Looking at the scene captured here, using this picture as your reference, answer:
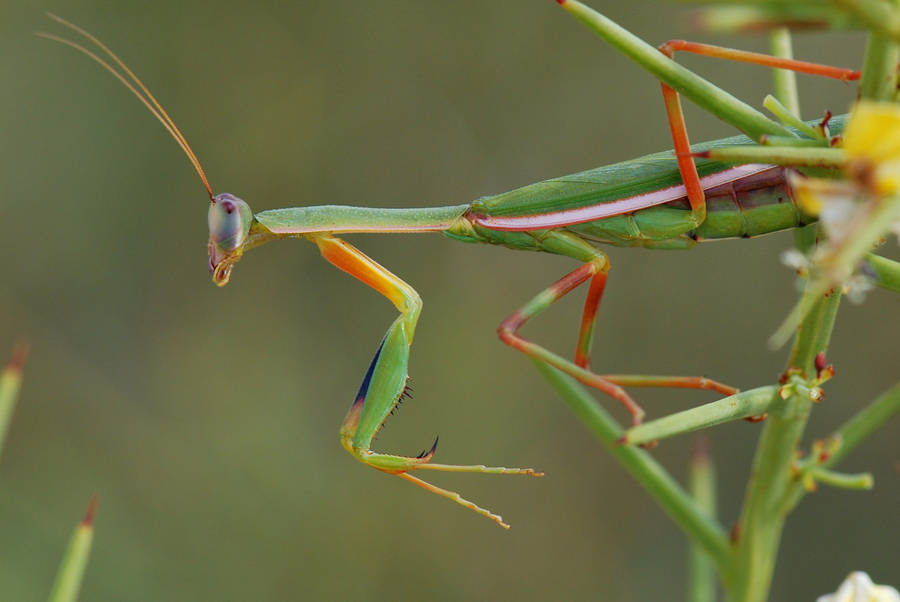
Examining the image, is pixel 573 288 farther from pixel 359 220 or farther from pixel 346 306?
pixel 346 306

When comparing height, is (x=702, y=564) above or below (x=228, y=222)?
below

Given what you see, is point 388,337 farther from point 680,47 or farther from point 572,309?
point 572,309

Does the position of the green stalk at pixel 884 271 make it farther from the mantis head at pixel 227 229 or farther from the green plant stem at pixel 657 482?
the mantis head at pixel 227 229

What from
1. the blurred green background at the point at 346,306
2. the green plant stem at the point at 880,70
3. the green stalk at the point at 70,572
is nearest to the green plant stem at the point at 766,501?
the green plant stem at the point at 880,70

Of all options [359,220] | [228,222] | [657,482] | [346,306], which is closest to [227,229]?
[228,222]

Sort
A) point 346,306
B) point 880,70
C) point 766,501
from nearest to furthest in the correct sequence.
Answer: point 880,70 < point 766,501 < point 346,306

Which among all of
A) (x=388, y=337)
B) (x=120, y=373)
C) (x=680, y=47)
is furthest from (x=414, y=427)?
(x=680, y=47)

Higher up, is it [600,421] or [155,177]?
Result: [155,177]
